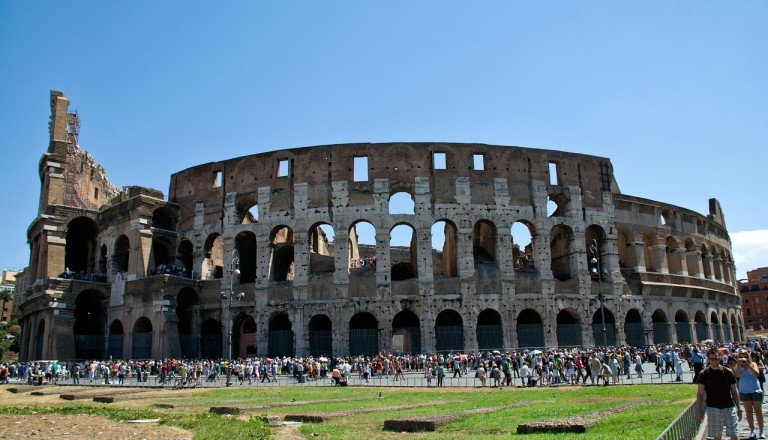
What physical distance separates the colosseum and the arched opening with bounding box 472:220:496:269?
0.43ft

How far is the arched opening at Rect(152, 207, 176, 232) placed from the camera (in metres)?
38.2

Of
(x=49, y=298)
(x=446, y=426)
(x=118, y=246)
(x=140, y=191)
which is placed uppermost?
(x=140, y=191)

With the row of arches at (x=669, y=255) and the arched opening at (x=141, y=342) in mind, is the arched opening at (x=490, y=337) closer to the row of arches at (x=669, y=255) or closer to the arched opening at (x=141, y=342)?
the row of arches at (x=669, y=255)

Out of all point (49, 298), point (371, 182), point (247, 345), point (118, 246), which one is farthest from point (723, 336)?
point (49, 298)

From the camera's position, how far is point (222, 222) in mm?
36438

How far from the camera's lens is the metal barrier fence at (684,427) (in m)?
5.93

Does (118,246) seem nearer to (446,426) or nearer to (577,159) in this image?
(577,159)

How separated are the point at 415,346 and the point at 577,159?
1520cm

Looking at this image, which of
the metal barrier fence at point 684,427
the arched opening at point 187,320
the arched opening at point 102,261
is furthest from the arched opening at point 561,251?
the arched opening at point 102,261

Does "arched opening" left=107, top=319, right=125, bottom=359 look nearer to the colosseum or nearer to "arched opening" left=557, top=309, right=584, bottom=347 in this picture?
the colosseum

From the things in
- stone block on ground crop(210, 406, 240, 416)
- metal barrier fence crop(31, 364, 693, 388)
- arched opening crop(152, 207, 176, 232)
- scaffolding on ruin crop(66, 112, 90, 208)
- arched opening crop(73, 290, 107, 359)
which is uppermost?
scaffolding on ruin crop(66, 112, 90, 208)

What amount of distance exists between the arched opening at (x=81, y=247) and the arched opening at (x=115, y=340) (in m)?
7.90

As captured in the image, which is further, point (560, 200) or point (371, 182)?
point (560, 200)

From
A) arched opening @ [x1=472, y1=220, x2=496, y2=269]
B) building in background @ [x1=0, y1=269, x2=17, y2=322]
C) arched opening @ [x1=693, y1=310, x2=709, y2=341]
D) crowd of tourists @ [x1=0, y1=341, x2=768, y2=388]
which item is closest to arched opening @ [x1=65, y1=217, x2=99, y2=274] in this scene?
crowd of tourists @ [x1=0, y1=341, x2=768, y2=388]
